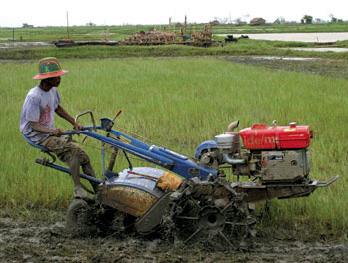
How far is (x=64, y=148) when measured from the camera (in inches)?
177

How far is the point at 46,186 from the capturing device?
18.2 ft

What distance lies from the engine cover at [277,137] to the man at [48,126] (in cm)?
151

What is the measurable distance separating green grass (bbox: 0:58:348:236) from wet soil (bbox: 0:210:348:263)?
15.7 inches

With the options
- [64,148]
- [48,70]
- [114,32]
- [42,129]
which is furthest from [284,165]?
[114,32]

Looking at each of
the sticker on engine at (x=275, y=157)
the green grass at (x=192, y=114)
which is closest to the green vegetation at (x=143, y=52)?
the green grass at (x=192, y=114)

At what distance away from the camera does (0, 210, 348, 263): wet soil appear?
397 cm

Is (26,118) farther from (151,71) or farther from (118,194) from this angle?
(151,71)

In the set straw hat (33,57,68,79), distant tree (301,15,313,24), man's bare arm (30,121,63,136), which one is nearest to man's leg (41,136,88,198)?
man's bare arm (30,121,63,136)

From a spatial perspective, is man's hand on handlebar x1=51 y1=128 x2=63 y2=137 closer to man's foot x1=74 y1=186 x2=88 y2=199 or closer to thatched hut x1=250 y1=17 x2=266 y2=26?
man's foot x1=74 y1=186 x2=88 y2=199

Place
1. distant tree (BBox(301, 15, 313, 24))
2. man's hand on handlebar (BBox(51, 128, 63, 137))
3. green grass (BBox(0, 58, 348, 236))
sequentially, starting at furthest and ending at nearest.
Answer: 1. distant tree (BBox(301, 15, 313, 24))
2. green grass (BBox(0, 58, 348, 236))
3. man's hand on handlebar (BBox(51, 128, 63, 137))

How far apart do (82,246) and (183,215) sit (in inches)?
36.0

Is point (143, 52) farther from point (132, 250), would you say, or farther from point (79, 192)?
point (132, 250)

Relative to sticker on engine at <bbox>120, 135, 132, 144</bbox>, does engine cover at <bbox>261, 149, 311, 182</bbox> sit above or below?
below

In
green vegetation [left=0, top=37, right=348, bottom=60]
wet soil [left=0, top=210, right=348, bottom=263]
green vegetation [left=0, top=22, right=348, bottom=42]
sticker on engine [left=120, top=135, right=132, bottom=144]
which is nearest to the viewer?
wet soil [left=0, top=210, right=348, bottom=263]
